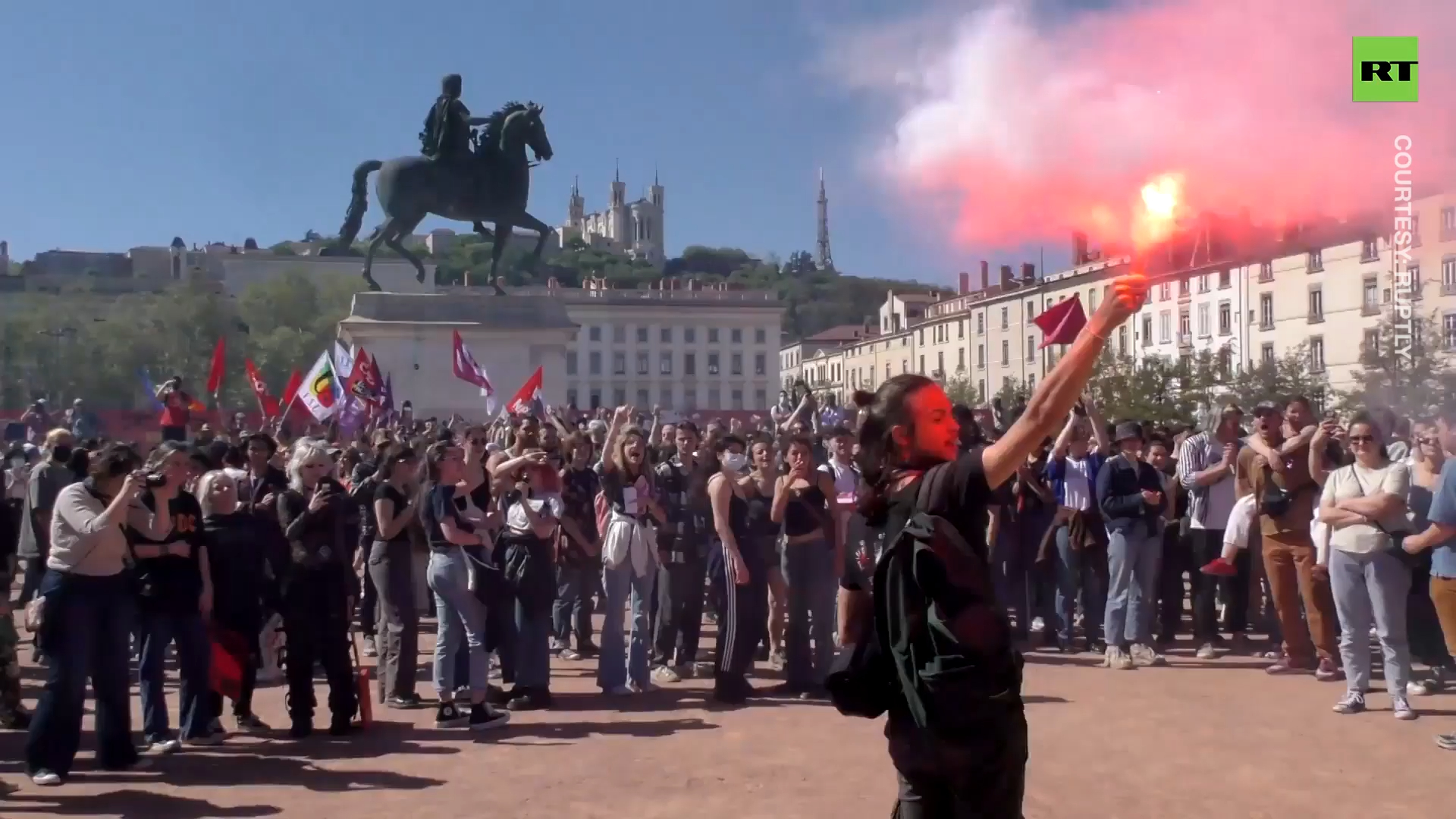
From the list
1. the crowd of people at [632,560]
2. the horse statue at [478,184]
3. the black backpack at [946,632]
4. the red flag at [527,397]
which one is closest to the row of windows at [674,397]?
the horse statue at [478,184]

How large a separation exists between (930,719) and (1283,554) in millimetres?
8013

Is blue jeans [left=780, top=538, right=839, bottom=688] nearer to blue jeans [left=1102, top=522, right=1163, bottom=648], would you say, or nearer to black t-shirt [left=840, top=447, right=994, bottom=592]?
blue jeans [left=1102, top=522, right=1163, bottom=648]

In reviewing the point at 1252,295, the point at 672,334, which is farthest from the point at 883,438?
the point at 672,334

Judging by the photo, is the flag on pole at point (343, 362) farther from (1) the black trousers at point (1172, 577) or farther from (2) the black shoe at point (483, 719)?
(2) the black shoe at point (483, 719)

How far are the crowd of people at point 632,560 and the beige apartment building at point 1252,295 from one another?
139 centimetres

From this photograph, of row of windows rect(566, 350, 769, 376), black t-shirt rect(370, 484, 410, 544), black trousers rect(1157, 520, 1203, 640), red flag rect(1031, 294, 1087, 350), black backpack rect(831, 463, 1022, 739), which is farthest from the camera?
row of windows rect(566, 350, 769, 376)

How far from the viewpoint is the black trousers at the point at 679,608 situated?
11281 millimetres

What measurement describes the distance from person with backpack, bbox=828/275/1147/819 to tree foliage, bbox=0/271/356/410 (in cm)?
6765

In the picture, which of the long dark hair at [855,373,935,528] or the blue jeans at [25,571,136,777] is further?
the blue jeans at [25,571,136,777]

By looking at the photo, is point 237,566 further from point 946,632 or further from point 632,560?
point 946,632

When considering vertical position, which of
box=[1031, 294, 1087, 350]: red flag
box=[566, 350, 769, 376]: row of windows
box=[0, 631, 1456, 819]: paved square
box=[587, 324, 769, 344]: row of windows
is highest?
box=[587, 324, 769, 344]: row of windows

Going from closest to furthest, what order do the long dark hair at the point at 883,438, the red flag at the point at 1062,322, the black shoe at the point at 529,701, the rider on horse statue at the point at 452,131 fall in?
the long dark hair at the point at 883,438 < the red flag at the point at 1062,322 < the black shoe at the point at 529,701 < the rider on horse statue at the point at 452,131

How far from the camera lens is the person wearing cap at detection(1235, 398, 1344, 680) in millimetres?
10406

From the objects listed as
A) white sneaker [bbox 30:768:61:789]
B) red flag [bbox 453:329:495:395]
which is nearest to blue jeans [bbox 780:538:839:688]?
white sneaker [bbox 30:768:61:789]
